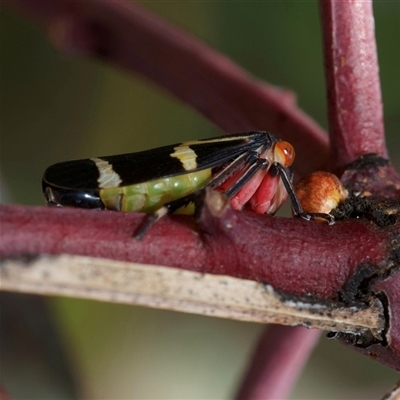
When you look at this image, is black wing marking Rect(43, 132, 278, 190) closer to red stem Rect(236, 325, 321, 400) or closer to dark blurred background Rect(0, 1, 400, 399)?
red stem Rect(236, 325, 321, 400)

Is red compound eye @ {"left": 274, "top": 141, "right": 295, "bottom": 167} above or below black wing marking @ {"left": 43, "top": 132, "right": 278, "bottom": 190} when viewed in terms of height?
above

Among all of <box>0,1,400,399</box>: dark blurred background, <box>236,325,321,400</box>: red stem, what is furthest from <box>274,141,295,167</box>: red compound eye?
<box>0,1,400,399</box>: dark blurred background

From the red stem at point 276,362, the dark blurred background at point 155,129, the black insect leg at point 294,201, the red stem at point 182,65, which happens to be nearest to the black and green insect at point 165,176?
the black insect leg at point 294,201

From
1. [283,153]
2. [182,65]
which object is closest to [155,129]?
[182,65]

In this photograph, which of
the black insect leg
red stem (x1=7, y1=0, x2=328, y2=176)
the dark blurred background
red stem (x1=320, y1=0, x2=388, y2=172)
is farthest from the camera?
the dark blurred background

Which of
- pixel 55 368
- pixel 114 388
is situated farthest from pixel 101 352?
pixel 55 368

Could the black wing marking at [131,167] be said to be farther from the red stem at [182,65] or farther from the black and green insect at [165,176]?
the red stem at [182,65]

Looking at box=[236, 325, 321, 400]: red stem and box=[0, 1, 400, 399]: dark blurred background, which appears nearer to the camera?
box=[236, 325, 321, 400]: red stem

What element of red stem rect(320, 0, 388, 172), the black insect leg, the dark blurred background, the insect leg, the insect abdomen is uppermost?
red stem rect(320, 0, 388, 172)
